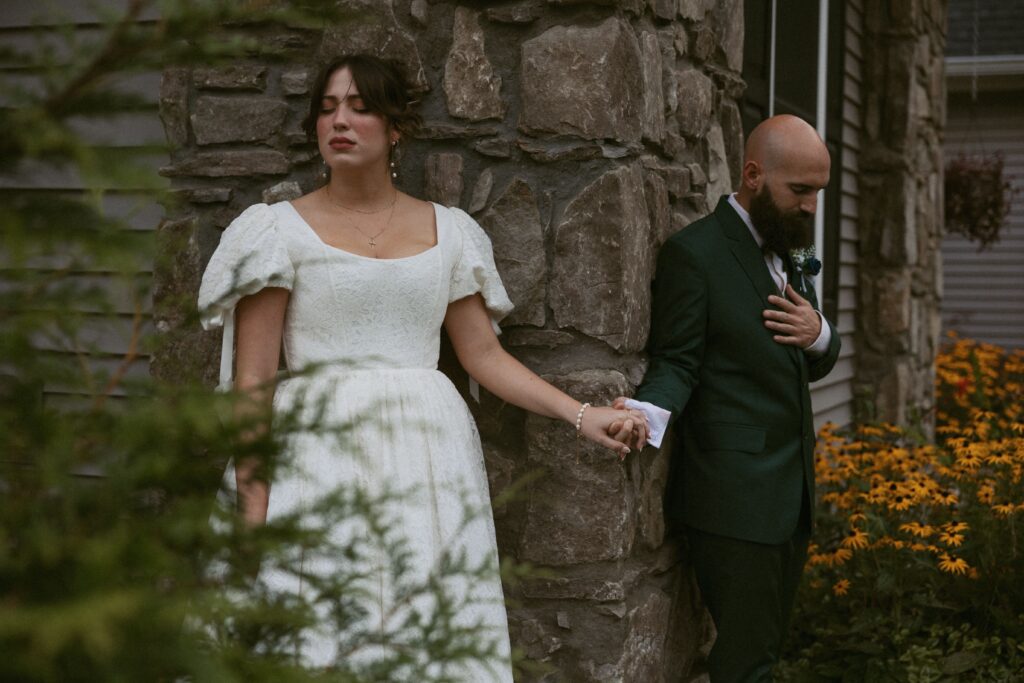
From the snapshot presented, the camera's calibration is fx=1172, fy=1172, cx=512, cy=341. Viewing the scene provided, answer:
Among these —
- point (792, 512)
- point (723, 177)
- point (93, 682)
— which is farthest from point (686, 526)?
point (93, 682)

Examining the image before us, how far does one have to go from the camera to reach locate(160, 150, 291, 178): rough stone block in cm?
304

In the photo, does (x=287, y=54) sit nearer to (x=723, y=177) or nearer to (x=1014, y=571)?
(x=723, y=177)

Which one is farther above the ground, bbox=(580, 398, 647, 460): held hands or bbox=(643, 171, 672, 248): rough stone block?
bbox=(643, 171, 672, 248): rough stone block

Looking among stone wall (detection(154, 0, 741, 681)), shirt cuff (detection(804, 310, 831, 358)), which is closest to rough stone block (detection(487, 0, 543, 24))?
stone wall (detection(154, 0, 741, 681))

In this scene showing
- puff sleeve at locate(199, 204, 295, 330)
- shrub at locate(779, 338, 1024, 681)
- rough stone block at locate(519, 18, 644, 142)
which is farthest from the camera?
shrub at locate(779, 338, 1024, 681)

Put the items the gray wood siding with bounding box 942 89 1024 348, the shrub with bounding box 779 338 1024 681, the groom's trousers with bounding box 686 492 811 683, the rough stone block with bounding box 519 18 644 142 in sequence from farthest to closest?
the gray wood siding with bounding box 942 89 1024 348 → the shrub with bounding box 779 338 1024 681 → the groom's trousers with bounding box 686 492 811 683 → the rough stone block with bounding box 519 18 644 142

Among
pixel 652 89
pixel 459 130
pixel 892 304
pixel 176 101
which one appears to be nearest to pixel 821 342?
pixel 652 89

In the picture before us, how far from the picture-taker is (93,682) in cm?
76

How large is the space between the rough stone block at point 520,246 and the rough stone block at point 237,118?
2.01ft

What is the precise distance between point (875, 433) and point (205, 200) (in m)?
3.46

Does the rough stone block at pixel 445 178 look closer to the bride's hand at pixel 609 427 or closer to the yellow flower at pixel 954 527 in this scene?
the bride's hand at pixel 609 427

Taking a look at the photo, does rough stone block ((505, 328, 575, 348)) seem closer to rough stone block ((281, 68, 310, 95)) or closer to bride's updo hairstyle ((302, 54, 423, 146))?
bride's updo hairstyle ((302, 54, 423, 146))

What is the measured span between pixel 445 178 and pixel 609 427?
2.49ft

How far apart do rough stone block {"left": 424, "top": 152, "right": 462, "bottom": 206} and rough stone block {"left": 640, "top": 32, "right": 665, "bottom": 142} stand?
19.3 inches
